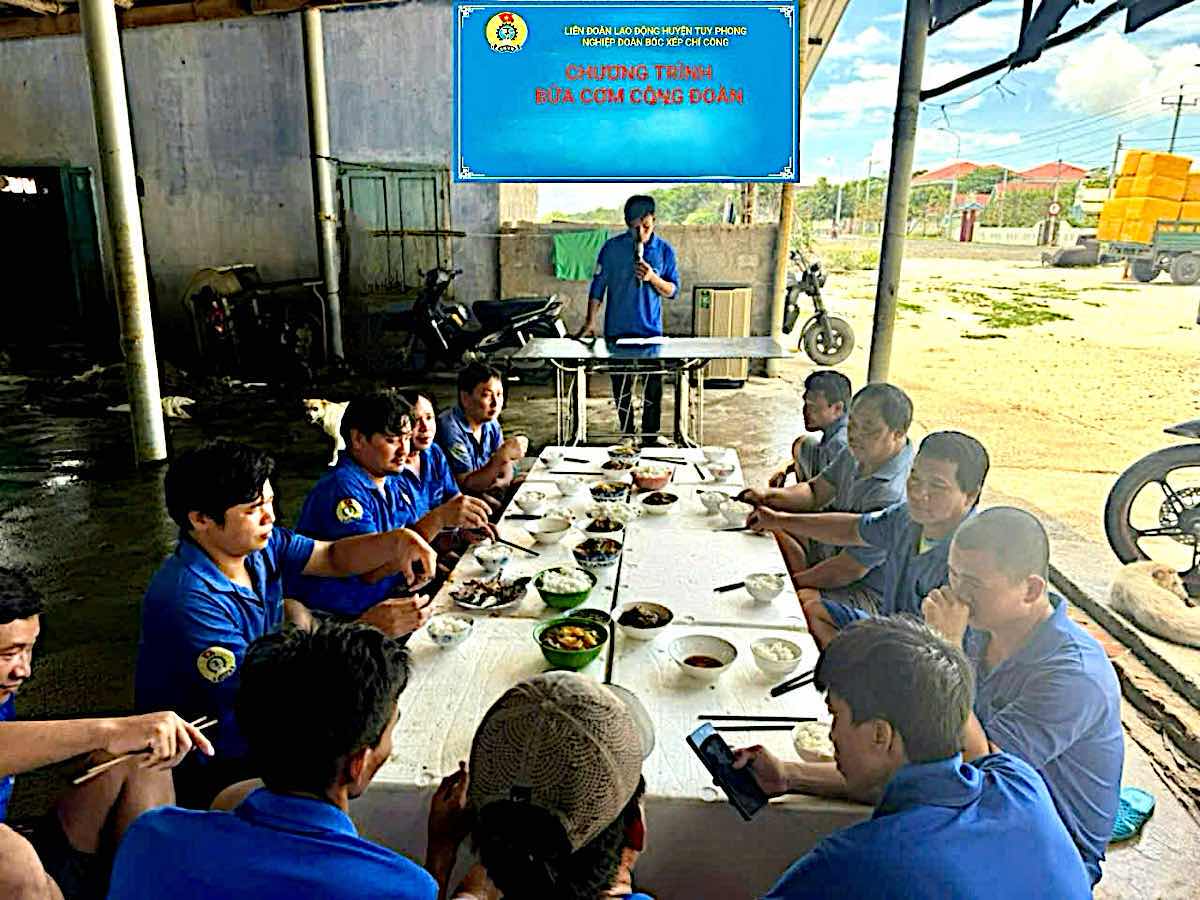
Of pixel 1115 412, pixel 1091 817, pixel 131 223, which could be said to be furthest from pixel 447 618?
pixel 1115 412

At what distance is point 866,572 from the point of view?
303 cm

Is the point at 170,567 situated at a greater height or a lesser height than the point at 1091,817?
greater

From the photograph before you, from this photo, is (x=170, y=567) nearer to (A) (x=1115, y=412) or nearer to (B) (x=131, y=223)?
(B) (x=131, y=223)

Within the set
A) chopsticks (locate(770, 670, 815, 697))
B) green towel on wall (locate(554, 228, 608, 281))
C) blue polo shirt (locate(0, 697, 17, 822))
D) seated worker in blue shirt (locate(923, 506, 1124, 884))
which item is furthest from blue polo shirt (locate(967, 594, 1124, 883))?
green towel on wall (locate(554, 228, 608, 281))

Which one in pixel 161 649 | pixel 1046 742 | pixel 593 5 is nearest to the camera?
pixel 1046 742

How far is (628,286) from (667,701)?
182 inches

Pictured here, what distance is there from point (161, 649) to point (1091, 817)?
210cm

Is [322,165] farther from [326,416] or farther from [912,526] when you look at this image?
[912,526]

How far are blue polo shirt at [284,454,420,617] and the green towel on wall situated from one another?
6742 millimetres

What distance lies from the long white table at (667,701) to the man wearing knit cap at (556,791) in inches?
19.5

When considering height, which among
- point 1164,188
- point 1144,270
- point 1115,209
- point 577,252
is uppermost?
point 1164,188

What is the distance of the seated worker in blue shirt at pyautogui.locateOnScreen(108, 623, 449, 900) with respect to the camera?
46.6 inches

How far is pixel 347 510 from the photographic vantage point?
2.82 metres

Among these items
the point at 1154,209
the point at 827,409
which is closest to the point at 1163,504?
the point at 827,409
